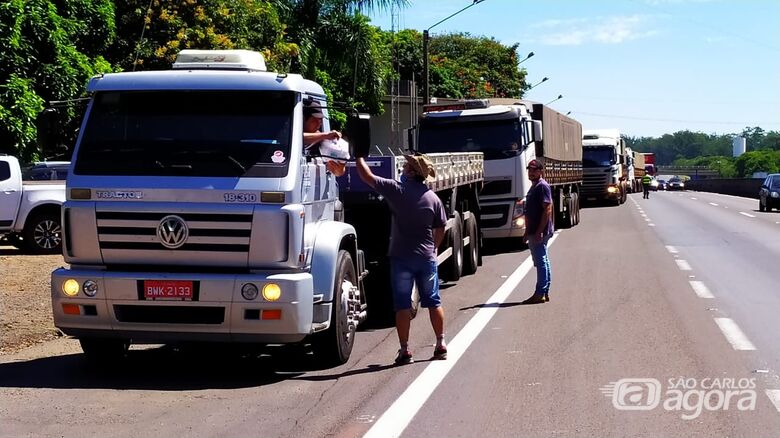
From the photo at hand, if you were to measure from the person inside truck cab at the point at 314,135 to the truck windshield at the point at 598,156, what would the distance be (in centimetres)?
3949

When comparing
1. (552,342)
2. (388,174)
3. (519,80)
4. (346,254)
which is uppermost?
(519,80)

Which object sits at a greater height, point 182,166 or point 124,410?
point 182,166

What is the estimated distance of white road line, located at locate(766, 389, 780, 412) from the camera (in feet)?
24.5

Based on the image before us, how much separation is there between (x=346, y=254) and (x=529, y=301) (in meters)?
4.80

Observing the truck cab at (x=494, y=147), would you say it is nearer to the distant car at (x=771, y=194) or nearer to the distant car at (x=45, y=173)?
the distant car at (x=45, y=173)

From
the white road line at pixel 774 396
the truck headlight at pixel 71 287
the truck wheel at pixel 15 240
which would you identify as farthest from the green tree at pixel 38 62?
the white road line at pixel 774 396

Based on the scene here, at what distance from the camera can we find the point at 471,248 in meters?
17.3

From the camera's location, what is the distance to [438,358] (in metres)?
9.48

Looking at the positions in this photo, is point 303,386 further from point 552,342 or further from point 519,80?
point 519,80

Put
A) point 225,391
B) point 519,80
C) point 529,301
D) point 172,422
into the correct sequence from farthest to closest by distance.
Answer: point 519,80, point 529,301, point 225,391, point 172,422

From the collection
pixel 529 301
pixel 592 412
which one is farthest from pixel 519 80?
pixel 592 412

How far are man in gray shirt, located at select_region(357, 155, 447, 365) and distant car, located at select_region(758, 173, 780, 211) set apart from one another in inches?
1402

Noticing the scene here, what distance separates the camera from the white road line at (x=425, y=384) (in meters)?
6.87

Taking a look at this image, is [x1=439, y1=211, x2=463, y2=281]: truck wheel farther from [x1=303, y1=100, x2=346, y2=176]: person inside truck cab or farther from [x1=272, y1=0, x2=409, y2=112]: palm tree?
[x1=272, y1=0, x2=409, y2=112]: palm tree
